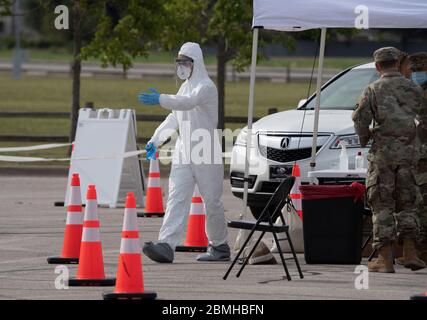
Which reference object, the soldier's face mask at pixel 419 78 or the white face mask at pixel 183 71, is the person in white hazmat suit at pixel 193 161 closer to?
the white face mask at pixel 183 71

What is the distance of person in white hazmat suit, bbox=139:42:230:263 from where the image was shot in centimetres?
1293

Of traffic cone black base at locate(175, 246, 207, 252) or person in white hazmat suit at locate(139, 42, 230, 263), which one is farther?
traffic cone black base at locate(175, 246, 207, 252)

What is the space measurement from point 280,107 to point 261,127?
97.4 feet

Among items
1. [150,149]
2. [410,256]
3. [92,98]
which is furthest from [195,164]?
[92,98]

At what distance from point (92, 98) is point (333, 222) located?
38383mm

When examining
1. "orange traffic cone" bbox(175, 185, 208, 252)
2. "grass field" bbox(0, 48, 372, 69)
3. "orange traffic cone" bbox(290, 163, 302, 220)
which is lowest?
"grass field" bbox(0, 48, 372, 69)

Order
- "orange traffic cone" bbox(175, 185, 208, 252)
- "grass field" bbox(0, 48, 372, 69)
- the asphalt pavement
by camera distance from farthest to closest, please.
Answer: "grass field" bbox(0, 48, 372, 69) → "orange traffic cone" bbox(175, 185, 208, 252) → the asphalt pavement

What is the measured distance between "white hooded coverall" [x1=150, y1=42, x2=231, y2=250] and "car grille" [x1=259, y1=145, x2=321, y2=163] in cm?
224

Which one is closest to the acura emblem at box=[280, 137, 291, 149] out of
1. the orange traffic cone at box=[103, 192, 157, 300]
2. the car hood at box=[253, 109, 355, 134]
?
the car hood at box=[253, 109, 355, 134]

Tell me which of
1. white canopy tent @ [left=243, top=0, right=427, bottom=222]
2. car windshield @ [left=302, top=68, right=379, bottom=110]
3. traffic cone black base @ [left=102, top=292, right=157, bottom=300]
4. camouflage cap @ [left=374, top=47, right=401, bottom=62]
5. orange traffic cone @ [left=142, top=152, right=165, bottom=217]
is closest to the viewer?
traffic cone black base @ [left=102, top=292, right=157, bottom=300]

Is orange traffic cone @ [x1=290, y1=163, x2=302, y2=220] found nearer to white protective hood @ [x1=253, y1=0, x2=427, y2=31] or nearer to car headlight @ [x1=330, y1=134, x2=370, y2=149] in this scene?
car headlight @ [x1=330, y1=134, x2=370, y2=149]

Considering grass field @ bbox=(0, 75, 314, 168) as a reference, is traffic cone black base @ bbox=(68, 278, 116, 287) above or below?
above

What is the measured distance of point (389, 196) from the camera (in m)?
12.2

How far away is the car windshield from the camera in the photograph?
639 inches
